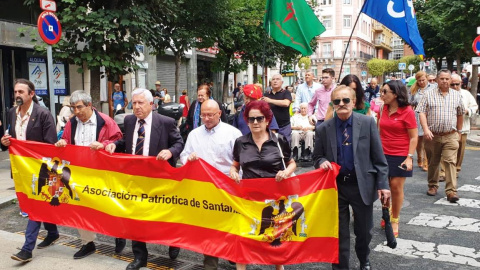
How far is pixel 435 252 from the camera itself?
199 inches

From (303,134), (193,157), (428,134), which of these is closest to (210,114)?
(193,157)

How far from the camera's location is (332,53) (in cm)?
7700

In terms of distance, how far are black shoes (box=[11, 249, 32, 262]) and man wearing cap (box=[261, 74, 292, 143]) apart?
153 inches

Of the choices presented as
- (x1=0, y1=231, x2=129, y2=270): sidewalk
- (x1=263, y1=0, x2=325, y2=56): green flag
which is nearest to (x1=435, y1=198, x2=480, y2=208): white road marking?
(x1=263, y1=0, x2=325, y2=56): green flag

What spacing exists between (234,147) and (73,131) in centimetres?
198

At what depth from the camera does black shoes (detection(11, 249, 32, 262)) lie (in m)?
4.78

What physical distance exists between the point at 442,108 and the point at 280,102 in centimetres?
247

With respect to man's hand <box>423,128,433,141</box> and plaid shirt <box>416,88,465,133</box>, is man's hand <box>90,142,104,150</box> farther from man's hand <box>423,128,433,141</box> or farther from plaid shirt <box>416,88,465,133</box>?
plaid shirt <box>416,88,465,133</box>

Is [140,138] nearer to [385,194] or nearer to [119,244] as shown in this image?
[119,244]

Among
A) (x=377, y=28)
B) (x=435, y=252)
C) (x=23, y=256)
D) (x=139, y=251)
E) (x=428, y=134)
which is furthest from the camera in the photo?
(x=377, y=28)

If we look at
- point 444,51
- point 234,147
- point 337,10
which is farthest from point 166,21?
point 337,10

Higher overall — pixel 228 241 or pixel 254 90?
pixel 254 90

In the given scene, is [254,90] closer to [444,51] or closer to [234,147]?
[234,147]

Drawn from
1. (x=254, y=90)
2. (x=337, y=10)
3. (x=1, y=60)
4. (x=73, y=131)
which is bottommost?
(x=73, y=131)
